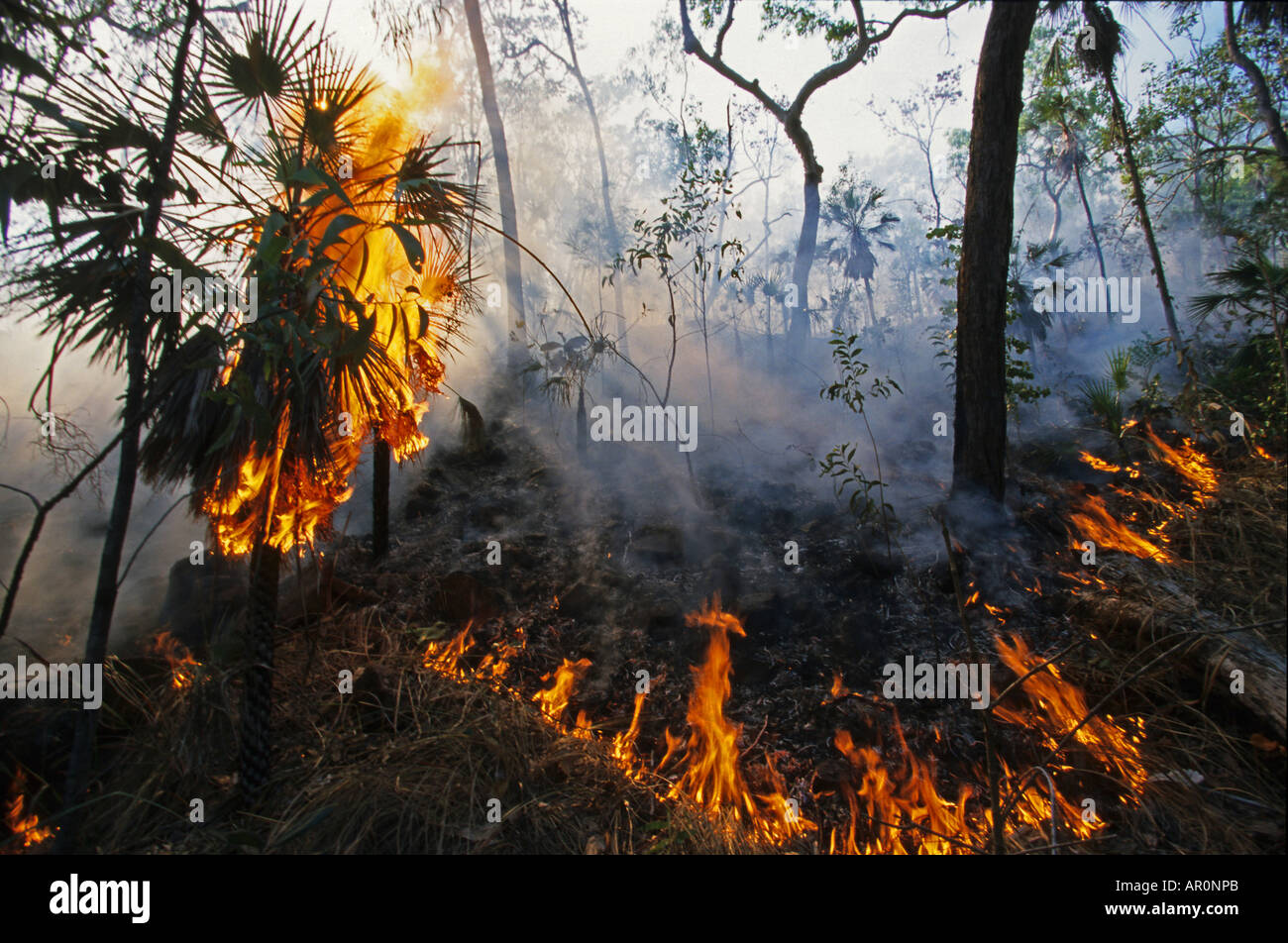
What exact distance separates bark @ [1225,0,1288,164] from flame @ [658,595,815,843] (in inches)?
472

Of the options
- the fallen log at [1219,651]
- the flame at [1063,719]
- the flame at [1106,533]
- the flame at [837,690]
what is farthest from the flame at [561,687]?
the flame at [1106,533]

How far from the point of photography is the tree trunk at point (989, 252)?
5828mm

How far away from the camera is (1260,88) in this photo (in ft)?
31.1

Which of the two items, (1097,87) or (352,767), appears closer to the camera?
(352,767)

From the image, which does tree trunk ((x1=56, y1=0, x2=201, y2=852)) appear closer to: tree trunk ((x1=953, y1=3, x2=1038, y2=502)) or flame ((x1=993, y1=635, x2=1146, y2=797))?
flame ((x1=993, y1=635, x2=1146, y2=797))

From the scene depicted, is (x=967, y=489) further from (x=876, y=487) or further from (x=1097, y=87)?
(x=1097, y=87)

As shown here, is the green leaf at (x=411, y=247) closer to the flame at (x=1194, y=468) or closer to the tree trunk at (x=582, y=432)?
the flame at (x=1194, y=468)

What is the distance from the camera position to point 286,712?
13.5ft

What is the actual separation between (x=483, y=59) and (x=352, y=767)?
16.0m

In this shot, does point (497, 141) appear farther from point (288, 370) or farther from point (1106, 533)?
point (1106, 533)

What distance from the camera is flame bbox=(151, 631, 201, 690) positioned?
4035 millimetres

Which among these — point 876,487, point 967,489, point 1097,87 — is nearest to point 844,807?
point 967,489

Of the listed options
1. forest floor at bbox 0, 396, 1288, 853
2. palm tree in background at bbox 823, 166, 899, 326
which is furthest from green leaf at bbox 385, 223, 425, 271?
palm tree in background at bbox 823, 166, 899, 326

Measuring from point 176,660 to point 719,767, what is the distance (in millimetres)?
4411
